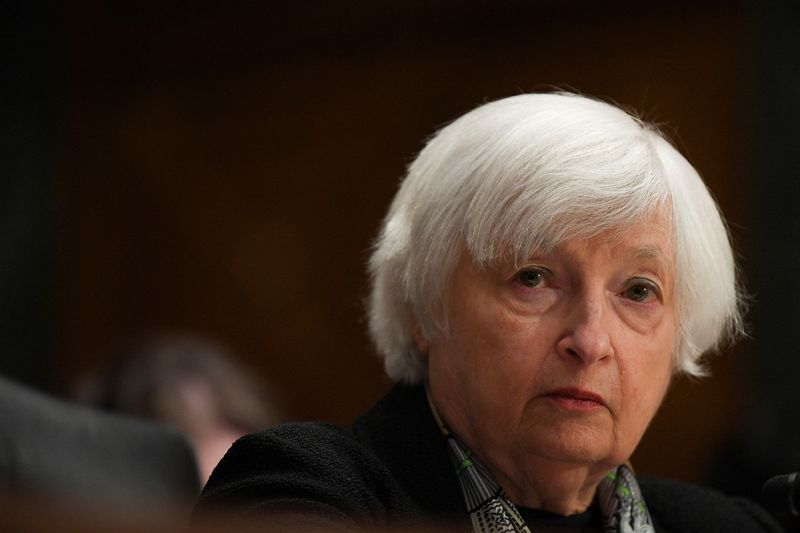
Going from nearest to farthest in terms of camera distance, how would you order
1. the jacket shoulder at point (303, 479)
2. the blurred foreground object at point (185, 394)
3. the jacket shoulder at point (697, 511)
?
the jacket shoulder at point (303, 479), the jacket shoulder at point (697, 511), the blurred foreground object at point (185, 394)

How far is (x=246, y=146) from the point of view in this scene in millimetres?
6297

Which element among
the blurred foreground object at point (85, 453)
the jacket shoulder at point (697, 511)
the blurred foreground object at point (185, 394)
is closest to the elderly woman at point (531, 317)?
the jacket shoulder at point (697, 511)

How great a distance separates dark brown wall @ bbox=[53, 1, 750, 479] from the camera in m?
5.87

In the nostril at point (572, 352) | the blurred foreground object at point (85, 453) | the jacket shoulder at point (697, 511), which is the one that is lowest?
the jacket shoulder at point (697, 511)

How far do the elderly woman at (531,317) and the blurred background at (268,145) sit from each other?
3.44 metres

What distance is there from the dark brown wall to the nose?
385 cm

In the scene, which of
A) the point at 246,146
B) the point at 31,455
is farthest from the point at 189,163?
the point at 31,455

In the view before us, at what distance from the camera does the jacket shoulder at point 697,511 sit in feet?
7.30

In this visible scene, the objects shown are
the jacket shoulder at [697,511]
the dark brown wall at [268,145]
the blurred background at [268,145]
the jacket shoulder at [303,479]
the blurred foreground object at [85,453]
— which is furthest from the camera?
the dark brown wall at [268,145]

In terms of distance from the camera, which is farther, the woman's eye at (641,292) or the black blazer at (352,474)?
the woman's eye at (641,292)

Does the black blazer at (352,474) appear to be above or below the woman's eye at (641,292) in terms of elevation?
below

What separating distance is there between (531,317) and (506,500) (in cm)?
29

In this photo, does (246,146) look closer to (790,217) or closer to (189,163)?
(189,163)

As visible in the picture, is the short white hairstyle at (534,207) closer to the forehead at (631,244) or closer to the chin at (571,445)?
the forehead at (631,244)
